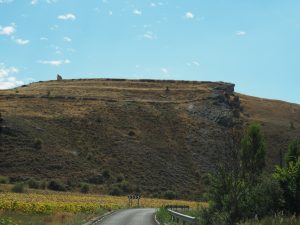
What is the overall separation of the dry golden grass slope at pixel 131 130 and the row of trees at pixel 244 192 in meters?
57.0

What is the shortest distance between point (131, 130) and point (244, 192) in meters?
78.1

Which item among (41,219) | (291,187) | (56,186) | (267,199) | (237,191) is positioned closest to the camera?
(267,199)

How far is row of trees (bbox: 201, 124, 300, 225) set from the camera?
636 inches

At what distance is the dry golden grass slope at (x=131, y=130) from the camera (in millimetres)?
78562

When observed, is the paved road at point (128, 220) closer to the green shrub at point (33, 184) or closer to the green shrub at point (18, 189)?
the green shrub at point (18, 189)

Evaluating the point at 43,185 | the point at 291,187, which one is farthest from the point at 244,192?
the point at 43,185

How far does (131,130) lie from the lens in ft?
313

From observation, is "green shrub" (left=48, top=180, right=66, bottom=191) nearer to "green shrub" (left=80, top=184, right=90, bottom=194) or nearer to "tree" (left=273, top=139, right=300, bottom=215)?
"green shrub" (left=80, top=184, right=90, bottom=194)

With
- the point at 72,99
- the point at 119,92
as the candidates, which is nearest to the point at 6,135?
the point at 72,99

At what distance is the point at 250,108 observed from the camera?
409ft

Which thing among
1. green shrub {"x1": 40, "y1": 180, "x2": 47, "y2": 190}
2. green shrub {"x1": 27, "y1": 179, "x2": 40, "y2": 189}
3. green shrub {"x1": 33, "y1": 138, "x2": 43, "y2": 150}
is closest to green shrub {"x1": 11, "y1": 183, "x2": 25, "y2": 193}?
green shrub {"x1": 27, "y1": 179, "x2": 40, "y2": 189}

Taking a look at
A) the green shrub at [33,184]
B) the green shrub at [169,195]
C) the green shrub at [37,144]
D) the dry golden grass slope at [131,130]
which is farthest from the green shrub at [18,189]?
the green shrub at [169,195]

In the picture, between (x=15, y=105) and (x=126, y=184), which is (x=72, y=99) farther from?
(x=126, y=184)

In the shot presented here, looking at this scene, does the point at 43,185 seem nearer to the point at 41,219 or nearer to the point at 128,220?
the point at 128,220
